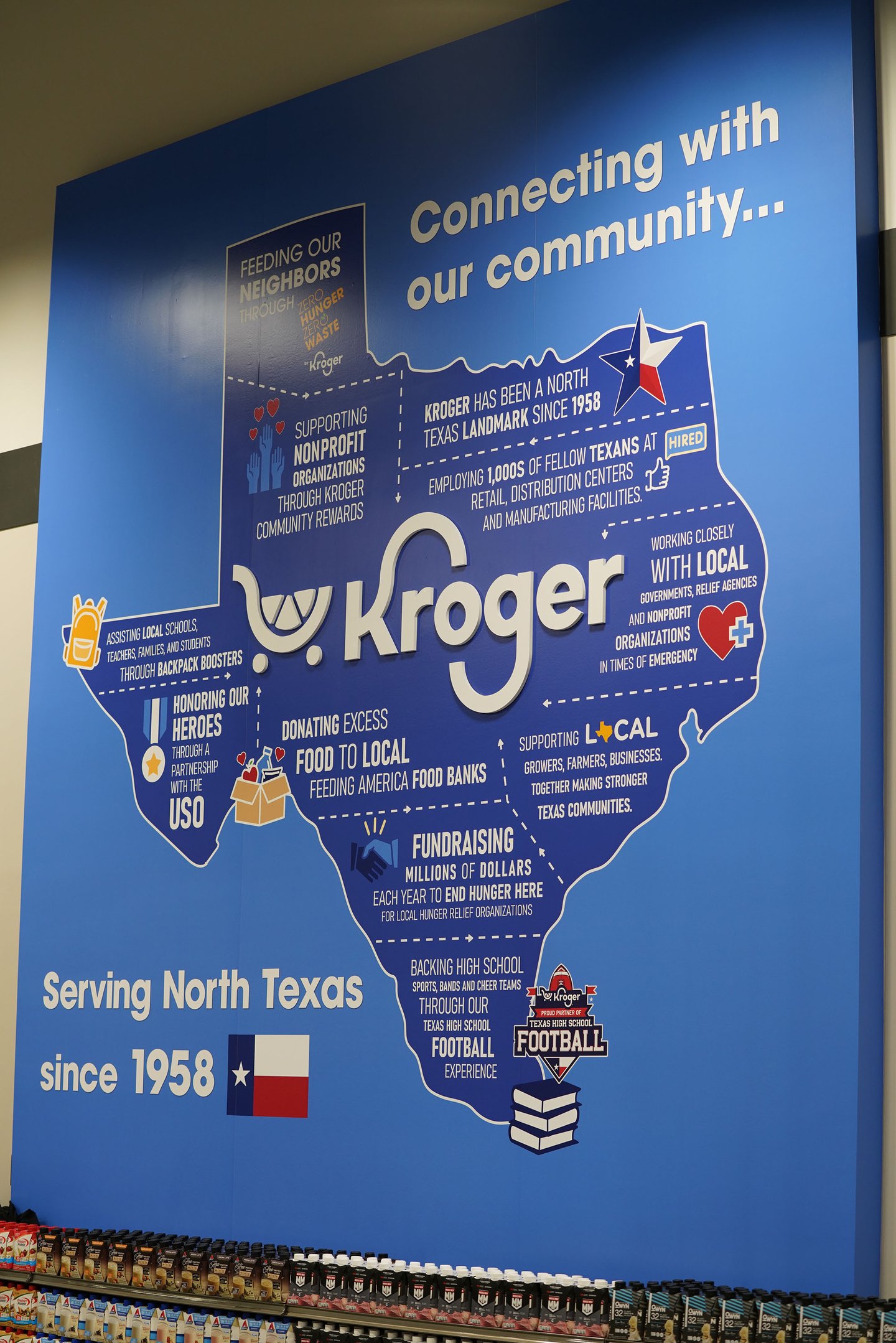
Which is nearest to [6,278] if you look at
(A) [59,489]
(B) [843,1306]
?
(A) [59,489]

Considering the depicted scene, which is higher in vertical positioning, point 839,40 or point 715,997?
point 839,40

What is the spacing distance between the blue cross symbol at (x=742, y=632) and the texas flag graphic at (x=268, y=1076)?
1746 millimetres

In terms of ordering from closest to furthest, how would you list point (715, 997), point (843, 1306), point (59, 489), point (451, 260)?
point (843, 1306), point (715, 997), point (451, 260), point (59, 489)

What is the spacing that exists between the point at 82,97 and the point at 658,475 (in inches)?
124

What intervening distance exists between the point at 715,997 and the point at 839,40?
245 centimetres

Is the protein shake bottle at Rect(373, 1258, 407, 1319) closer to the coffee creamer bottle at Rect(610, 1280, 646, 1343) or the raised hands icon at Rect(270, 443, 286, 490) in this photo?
the coffee creamer bottle at Rect(610, 1280, 646, 1343)

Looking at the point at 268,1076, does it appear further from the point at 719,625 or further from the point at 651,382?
the point at 651,382

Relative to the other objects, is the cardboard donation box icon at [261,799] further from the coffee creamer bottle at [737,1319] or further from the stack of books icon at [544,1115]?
the coffee creamer bottle at [737,1319]

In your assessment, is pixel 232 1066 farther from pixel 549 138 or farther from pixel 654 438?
pixel 549 138

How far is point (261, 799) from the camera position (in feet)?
15.1

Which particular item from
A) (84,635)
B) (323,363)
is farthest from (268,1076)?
(323,363)

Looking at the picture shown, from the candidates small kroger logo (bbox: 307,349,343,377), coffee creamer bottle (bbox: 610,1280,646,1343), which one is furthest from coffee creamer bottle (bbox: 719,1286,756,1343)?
small kroger logo (bbox: 307,349,343,377)

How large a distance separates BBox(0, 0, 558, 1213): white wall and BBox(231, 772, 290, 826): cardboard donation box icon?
1072mm

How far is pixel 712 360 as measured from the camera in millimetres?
3904
